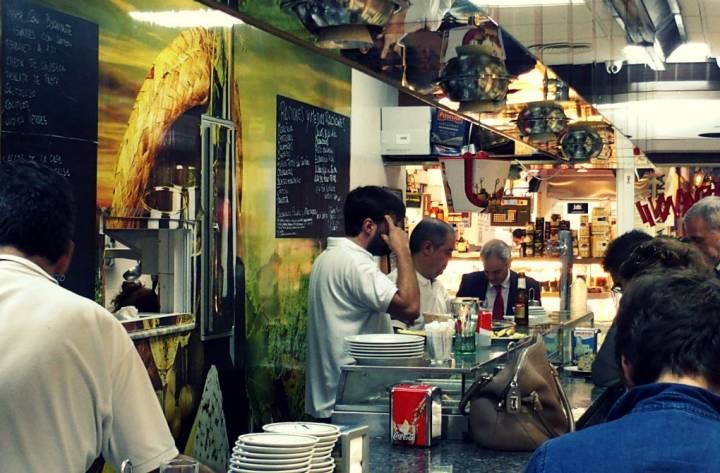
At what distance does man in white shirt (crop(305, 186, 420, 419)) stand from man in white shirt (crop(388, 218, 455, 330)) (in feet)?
3.00

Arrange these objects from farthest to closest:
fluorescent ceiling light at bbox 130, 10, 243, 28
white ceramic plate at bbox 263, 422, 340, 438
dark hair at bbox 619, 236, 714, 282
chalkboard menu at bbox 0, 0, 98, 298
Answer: fluorescent ceiling light at bbox 130, 10, 243, 28 < chalkboard menu at bbox 0, 0, 98, 298 < dark hair at bbox 619, 236, 714, 282 < white ceramic plate at bbox 263, 422, 340, 438

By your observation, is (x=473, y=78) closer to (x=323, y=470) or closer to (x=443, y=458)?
(x=443, y=458)

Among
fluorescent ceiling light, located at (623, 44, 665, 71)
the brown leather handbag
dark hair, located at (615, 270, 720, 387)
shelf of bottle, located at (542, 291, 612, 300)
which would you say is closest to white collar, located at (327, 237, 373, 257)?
the brown leather handbag

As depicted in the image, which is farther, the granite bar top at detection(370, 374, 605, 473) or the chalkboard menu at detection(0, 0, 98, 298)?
the chalkboard menu at detection(0, 0, 98, 298)

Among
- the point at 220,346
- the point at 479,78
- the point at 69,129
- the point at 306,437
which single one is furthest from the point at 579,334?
the point at 306,437

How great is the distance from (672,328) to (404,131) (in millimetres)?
7371

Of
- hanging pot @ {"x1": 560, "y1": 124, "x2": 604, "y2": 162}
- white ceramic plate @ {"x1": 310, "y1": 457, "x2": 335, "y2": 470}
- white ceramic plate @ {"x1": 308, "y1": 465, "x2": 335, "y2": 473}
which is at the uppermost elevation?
hanging pot @ {"x1": 560, "y1": 124, "x2": 604, "y2": 162}

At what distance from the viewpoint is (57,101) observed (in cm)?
443

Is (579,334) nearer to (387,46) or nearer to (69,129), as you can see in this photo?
(69,129)

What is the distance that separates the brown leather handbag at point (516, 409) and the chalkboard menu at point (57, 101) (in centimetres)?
193

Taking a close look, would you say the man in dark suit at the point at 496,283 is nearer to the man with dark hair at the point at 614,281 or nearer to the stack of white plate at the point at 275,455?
the man with dark hair at the point at 614,281

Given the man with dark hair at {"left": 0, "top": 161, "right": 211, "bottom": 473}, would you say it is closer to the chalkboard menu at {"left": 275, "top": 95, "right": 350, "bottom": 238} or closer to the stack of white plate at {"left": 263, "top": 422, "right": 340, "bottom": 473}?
the stack of white plate at {"left": 263, "top": 422, "right": 340, "bottom": 473}

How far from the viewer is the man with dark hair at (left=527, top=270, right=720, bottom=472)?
147cm

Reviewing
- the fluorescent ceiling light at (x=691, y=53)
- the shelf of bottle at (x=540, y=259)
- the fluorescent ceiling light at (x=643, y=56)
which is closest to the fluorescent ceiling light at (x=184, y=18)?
the fluorescent ceiling light at (x=643, y=56)
